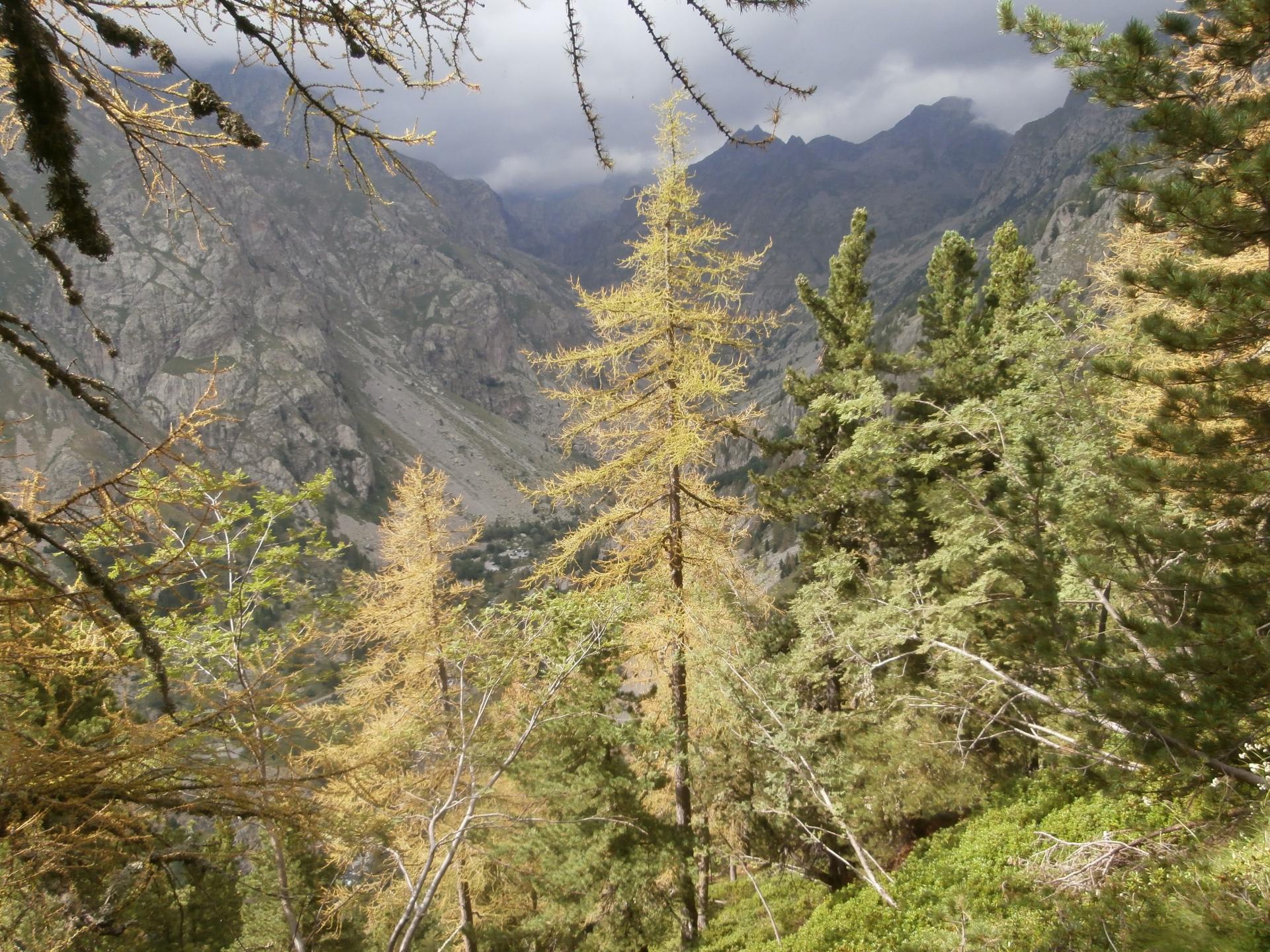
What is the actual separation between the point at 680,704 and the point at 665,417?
5185mm

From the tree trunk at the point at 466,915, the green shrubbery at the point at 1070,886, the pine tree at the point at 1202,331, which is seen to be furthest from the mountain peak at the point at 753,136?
the tree trunk at the point at 466,915

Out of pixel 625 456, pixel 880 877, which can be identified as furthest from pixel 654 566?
pixel 880 877

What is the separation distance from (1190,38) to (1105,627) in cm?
823

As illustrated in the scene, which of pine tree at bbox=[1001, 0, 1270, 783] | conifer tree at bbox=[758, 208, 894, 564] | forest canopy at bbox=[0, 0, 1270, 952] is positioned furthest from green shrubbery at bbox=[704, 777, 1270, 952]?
conifer tree at bbox=[758, 208, 894, 564]

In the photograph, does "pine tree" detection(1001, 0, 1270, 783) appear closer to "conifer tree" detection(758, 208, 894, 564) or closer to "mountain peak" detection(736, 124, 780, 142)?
"mountain peak" detection(736, 124, 780, 142)

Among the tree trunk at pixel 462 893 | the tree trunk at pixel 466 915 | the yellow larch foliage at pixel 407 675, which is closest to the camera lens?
the yellow larch foliage at pixel 407 675

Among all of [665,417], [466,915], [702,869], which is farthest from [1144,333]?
[466,915]

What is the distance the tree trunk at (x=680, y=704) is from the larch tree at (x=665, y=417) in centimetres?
3

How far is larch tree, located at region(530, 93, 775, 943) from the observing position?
10680 mm

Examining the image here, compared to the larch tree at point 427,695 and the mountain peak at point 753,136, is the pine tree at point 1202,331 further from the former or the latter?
the larch tree at point 427,695

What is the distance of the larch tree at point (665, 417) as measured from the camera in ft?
35.0

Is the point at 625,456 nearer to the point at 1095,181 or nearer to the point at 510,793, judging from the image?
the point at 1095,181

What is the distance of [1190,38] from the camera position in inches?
210

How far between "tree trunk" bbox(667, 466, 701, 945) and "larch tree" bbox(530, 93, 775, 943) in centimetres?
3
